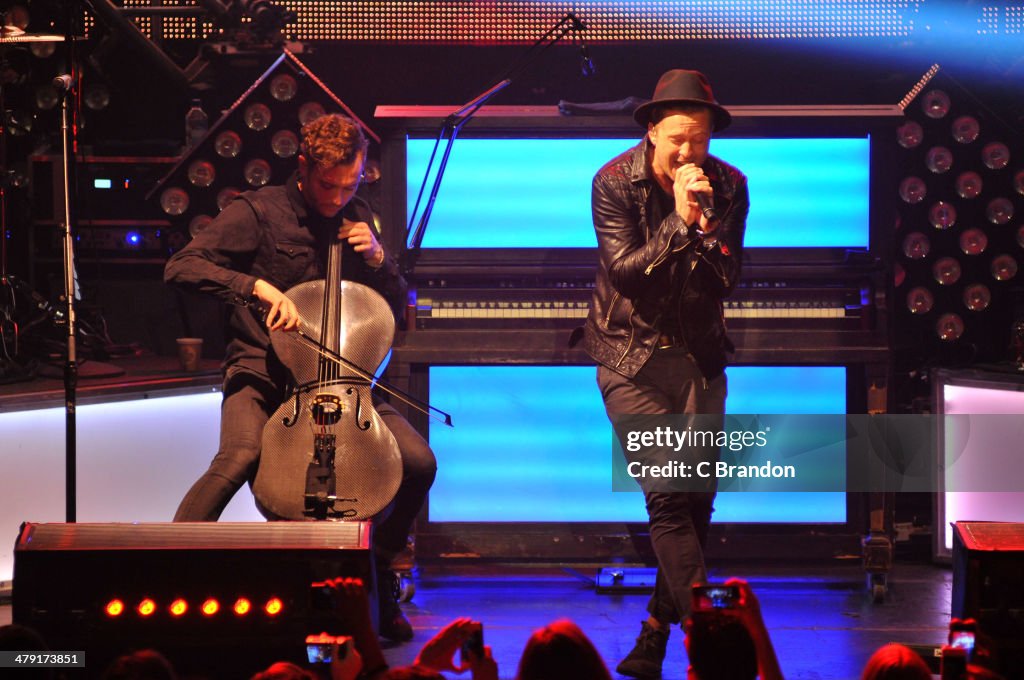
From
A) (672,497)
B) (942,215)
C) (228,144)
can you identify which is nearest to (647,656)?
(672,497)

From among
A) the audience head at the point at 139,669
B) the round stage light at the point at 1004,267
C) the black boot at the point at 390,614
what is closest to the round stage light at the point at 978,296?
the round stage light at the point at 1004,267

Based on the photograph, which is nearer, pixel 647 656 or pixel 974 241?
pixel 647 656

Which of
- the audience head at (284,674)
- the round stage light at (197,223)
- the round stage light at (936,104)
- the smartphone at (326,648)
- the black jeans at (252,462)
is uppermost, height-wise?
the round stage light at (936,104)

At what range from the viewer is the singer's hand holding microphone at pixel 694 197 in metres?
3.45

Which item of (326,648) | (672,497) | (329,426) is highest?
(329,426)

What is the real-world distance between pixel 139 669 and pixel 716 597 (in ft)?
4.39

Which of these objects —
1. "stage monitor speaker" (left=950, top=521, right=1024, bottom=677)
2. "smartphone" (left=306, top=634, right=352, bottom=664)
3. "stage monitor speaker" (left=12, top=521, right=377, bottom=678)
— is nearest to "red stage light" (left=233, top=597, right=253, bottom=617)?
"stage monitor speaker" (left=12, top=521, right=377, bottom=678)

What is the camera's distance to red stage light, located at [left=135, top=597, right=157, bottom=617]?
9.73ft

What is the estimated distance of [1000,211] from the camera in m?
5.21

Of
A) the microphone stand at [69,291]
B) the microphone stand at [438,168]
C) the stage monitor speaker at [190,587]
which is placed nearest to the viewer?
the stage monitor speaker at [190,587]

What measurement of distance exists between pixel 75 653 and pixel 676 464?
1827 mm

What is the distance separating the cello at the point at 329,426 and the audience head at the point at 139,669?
1308 millimetres

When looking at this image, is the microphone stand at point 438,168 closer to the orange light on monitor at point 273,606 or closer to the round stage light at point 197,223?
the round stage light at point 197,223

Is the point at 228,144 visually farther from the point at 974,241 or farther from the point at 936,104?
the point at 974,241
